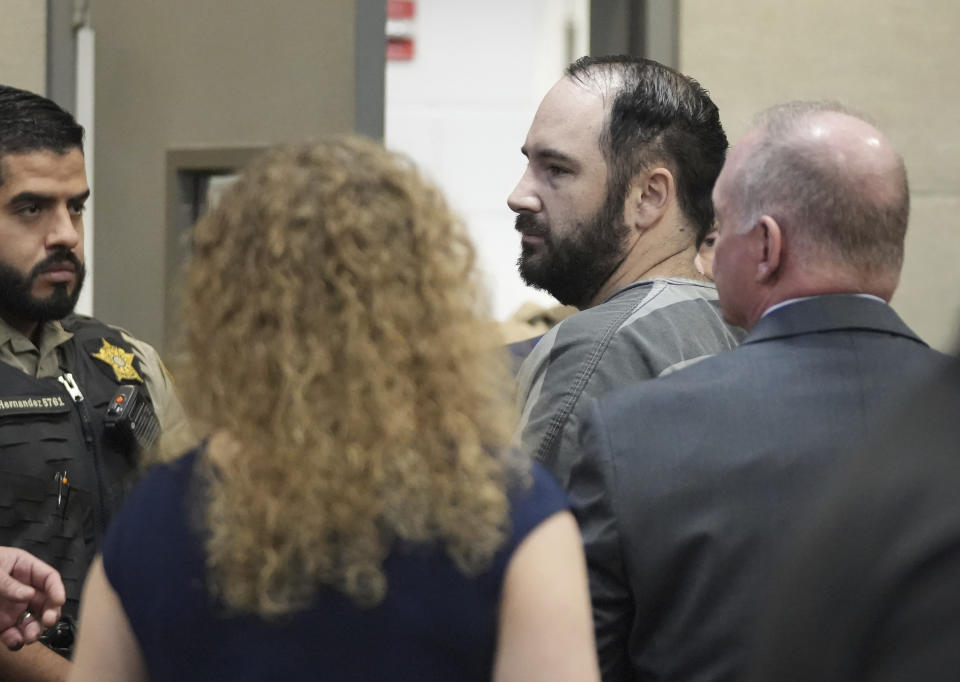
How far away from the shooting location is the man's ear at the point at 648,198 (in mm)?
2246

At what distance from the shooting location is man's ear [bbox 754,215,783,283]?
1.70 meters

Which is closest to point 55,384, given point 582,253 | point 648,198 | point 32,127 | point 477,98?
point 32,127

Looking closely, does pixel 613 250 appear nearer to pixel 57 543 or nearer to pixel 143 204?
pixel 57 543

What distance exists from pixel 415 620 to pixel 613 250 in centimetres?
117

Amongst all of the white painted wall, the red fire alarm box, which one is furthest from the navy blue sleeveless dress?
the red fire alarm box

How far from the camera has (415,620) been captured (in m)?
1.19

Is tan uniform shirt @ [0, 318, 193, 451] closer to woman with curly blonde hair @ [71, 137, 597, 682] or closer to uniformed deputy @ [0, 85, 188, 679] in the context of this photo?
uniformed deputy @ [0, 85, 188, 679]

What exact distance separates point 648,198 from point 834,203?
62 cm

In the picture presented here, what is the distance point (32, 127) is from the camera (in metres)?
2.64

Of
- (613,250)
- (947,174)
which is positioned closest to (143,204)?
(613,250)

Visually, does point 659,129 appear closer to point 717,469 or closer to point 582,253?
point 582,253

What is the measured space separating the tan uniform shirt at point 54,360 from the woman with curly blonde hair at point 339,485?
124 cm

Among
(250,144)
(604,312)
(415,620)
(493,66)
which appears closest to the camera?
(415,620)

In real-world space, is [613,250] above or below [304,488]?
above
